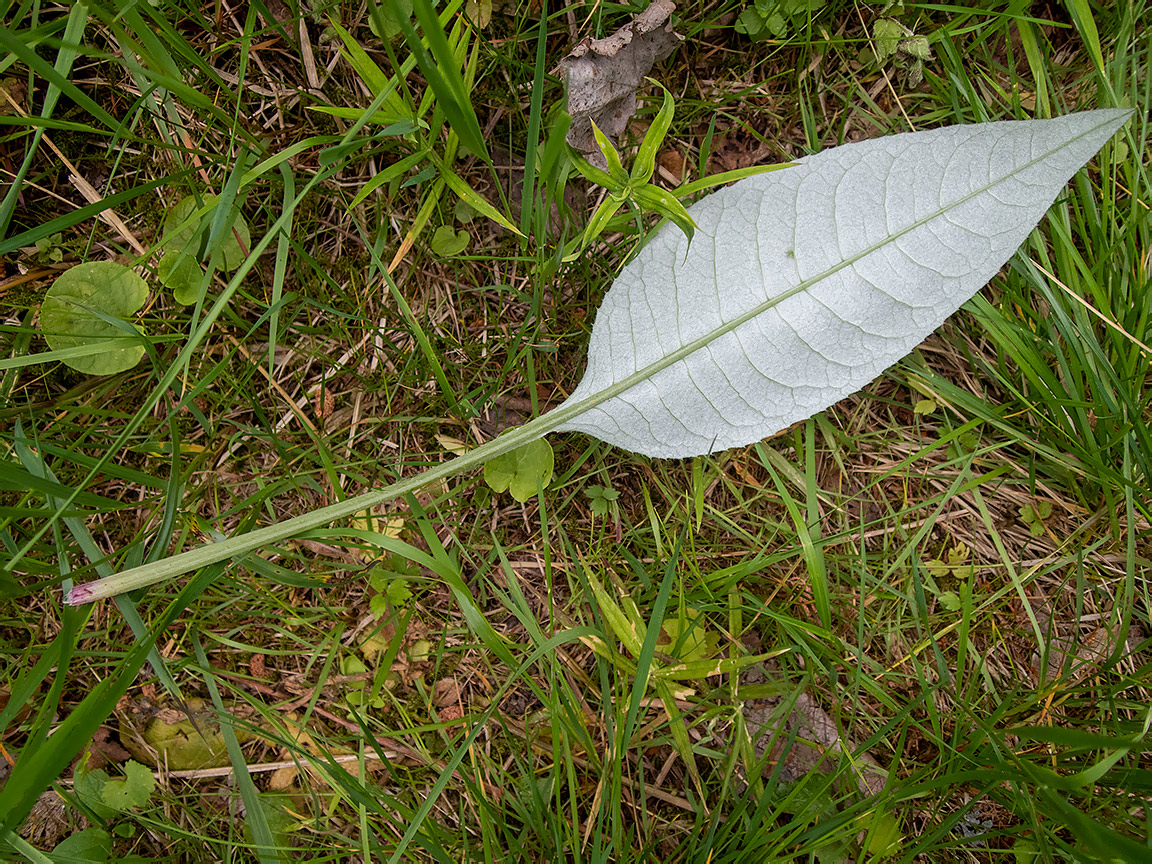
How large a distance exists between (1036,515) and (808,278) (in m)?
0.80

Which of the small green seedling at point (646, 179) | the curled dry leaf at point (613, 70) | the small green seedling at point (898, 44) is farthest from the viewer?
the small green seedling at point (898, 44)

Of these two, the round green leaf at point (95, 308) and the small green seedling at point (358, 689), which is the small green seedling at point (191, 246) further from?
the small green seedling at point (358, 689)

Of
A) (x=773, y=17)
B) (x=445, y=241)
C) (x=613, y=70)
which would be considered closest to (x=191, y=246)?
(x=445, y=241)

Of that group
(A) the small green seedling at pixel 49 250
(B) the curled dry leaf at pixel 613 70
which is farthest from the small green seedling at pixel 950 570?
(A) the small green seedling at pixel 49 250

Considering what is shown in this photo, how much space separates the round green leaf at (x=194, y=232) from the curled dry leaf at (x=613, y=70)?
2.41 feet

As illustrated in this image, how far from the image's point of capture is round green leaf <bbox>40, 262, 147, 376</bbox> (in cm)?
151

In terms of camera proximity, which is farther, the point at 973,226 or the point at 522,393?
the point at 522,393

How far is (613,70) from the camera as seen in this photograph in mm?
1478

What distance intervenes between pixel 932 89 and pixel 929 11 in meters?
0.17

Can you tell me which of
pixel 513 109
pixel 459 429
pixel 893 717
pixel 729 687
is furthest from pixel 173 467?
pixel 893 717

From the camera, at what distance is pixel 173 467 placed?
55.2 inches

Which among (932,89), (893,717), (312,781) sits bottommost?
(893,717)

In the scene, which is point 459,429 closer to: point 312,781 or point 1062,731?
point 312,781

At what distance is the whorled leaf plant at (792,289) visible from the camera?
4.33 ft
